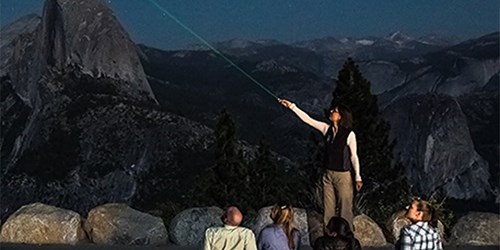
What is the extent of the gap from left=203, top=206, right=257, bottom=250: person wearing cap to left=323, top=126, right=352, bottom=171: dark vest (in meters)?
1.71

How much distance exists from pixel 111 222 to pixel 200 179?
9.28m

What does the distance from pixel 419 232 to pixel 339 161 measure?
2.07 m

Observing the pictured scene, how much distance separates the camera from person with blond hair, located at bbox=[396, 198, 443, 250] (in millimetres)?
6625

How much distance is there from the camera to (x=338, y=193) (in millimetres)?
8742


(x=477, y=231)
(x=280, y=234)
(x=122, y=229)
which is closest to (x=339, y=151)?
(x=280, y=234)

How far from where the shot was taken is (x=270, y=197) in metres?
19.7

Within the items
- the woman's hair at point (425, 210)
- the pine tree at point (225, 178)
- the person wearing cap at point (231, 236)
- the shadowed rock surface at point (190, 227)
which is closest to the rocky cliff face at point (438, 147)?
the pine tree at point (225, 178)

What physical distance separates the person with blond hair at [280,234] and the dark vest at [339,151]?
1107 millimetres

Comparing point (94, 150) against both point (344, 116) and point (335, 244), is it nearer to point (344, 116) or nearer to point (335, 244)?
point (344, 116)

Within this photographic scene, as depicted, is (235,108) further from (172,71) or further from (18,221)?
(18,221)

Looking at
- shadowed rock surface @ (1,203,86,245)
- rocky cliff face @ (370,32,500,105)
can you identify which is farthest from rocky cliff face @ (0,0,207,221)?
shadowed rock surface @ (1,203,86,245)

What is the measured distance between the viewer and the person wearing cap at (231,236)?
715cm

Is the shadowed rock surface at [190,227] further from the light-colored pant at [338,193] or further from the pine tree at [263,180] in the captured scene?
the pine tree at [263,180]

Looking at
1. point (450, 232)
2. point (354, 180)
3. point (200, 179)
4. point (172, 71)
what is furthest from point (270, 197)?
point (172, 71)
